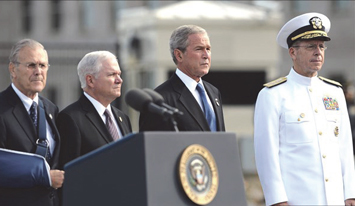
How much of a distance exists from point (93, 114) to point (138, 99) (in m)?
1.47

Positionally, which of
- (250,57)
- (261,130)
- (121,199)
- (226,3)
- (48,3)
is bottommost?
(121,199)

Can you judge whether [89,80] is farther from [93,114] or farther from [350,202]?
[350,202]

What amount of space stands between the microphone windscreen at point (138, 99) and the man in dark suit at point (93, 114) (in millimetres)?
1306

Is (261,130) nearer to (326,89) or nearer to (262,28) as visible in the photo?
(326,89)

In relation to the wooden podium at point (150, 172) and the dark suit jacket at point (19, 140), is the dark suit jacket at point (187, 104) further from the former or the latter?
the wooden podium at point (150, 172)

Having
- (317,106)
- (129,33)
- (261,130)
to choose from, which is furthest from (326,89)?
(129,33)

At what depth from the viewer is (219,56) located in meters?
20.4

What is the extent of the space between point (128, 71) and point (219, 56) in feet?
6.91

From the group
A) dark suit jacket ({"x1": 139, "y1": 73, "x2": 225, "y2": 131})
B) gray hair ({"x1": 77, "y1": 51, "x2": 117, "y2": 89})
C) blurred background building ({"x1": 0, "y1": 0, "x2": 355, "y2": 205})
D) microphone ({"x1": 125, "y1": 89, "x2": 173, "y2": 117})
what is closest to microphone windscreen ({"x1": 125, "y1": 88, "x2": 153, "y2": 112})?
microphone ({"x1": 125, "y1": 89, "x2": 173, "y2": 117})

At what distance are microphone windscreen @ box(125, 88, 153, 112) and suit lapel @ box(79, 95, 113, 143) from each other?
132cm

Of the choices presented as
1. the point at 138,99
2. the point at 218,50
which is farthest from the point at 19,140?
the point at 218,50

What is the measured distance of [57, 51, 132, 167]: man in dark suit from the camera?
6.10 meters

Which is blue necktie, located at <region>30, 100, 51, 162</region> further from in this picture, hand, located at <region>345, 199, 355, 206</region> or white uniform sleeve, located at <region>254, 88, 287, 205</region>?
hand, located at <region>345, 199, 355, 206</region>

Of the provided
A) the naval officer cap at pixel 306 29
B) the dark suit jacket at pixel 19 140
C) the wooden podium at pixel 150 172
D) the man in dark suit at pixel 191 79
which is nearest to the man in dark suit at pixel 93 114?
the dark suit jacket at pixel 19 140
